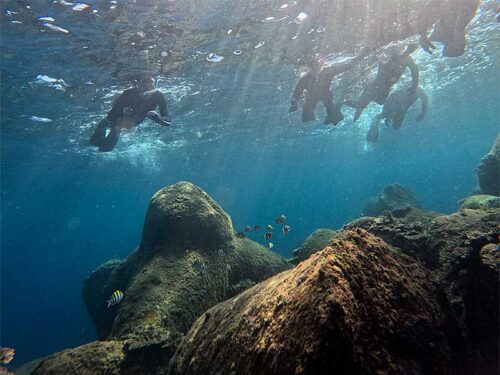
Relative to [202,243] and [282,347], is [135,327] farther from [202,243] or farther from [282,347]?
[282,347]

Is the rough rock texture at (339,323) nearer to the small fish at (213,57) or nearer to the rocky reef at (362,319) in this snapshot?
the rocky reef at (362,319)

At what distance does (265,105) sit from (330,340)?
1023 inches

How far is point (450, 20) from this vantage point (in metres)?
11.3

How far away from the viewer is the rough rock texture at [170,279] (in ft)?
17.5

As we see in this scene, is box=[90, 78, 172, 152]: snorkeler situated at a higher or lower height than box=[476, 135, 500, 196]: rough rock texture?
higher

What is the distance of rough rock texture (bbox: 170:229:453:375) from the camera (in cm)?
211

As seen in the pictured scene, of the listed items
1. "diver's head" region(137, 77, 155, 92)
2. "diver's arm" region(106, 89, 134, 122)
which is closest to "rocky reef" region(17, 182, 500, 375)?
"diver's arm" region(106, 89, 134, 122)

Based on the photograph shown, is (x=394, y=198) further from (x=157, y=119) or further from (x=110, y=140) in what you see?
(x=110, y=140)

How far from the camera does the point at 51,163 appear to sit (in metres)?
31.5

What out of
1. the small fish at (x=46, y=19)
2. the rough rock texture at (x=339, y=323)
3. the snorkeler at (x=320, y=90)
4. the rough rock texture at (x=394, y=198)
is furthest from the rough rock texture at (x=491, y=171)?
the small fish at (x=46, y=19)

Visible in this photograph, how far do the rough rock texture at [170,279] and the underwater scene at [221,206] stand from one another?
4 cm

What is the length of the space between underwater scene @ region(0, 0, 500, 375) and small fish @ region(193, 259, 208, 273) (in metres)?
0.12

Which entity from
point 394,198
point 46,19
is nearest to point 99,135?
point 46,19

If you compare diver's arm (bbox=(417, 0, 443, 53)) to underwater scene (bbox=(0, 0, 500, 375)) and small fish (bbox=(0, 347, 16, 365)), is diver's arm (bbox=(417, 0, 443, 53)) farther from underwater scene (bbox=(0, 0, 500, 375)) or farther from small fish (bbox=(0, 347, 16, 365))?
small fish (bbox=(0, 347, 16, 365))
